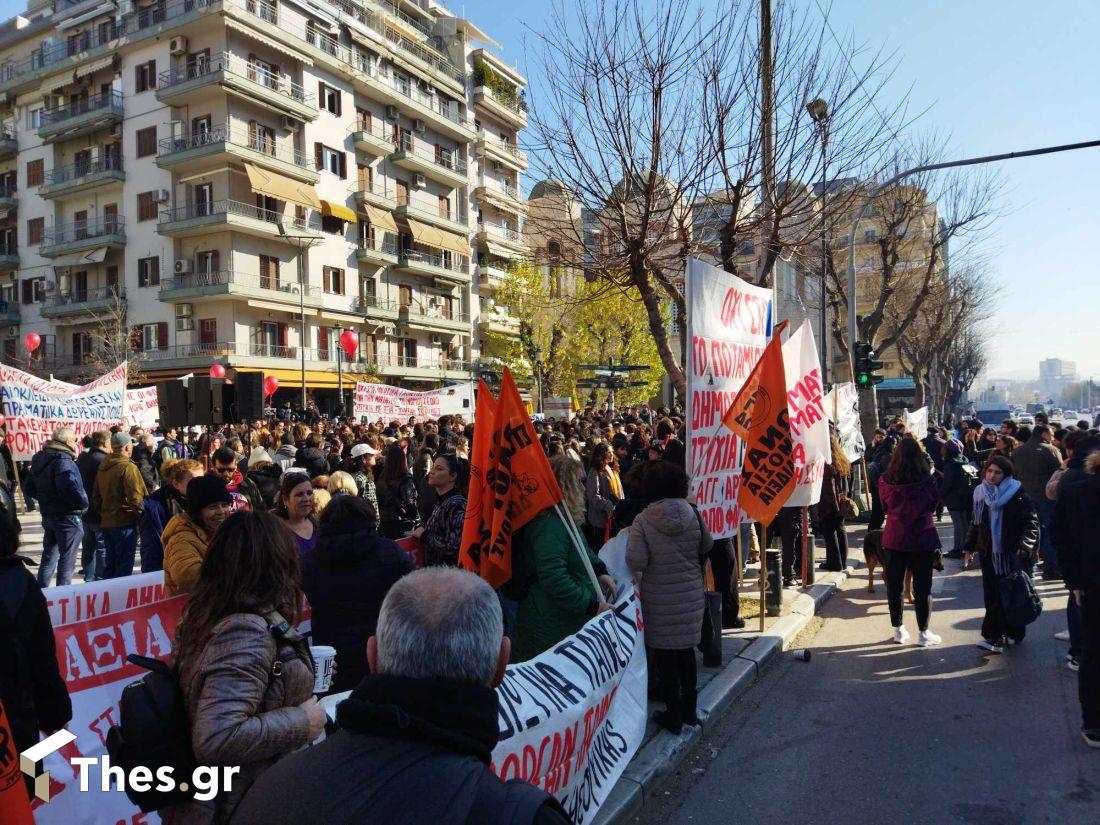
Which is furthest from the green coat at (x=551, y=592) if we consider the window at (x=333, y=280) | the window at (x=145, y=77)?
the window at (x=145, y=77)

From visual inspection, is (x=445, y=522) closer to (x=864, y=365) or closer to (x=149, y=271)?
(x=864, y=365)

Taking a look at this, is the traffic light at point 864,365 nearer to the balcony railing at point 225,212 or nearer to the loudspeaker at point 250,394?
the loudspeaker at point 250,394

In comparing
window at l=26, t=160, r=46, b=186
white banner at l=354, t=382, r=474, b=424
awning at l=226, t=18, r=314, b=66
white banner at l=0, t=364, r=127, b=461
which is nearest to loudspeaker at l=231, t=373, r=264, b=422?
white banner at l=354, t=382, r=474, b=424

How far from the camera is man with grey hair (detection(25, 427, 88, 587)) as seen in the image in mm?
8109

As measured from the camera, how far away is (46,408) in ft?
38.3

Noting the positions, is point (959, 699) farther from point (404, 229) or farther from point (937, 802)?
point (404, 229)

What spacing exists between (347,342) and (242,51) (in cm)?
1842

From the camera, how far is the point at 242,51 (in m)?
35.0

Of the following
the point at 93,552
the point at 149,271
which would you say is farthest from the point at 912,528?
the point at 149,271

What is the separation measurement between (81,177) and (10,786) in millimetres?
44504

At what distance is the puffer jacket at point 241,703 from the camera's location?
86.3 inches

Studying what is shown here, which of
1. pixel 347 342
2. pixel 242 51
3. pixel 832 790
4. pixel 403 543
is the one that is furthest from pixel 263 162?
pixel 832 790

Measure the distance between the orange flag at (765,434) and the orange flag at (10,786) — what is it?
5024 millimetres

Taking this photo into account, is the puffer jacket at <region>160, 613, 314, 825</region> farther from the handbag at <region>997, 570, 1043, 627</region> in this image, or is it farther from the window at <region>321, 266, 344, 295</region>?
the window at <region>321, 266, 344, 295</region>
